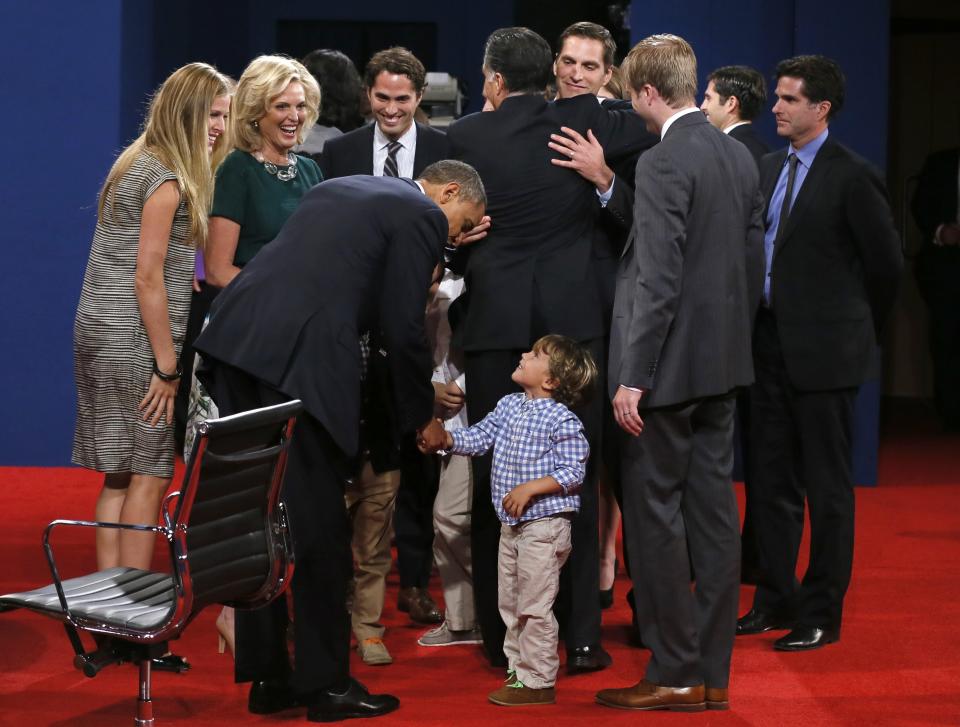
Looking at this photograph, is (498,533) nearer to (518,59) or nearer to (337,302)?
(337,302)

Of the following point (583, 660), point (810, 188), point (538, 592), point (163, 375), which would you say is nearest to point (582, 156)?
point (810, 188)

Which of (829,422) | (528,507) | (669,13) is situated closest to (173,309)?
(528,507)

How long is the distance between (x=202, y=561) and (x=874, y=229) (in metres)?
2.39

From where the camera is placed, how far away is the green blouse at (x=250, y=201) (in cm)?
416

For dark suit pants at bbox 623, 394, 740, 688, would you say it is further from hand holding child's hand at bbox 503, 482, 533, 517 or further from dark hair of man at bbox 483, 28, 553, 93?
dark hair of man at bbox 483, 28, 553, 93

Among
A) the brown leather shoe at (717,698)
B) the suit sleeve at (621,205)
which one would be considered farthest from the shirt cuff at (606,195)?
the brown leather shoe at (717,698)

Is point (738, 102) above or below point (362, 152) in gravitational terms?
above

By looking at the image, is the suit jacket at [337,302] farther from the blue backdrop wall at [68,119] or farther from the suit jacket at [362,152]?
the blue backdrop wall at [68,119]

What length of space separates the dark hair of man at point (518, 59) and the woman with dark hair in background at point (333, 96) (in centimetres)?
132

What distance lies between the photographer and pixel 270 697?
3.65m

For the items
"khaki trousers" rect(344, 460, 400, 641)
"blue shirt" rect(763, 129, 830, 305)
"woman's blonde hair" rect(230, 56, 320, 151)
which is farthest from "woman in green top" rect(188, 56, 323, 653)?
"blue shirt" rect(763, 129, 830, 305)

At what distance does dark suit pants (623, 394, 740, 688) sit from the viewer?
3652mm

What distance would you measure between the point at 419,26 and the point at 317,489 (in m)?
8.32

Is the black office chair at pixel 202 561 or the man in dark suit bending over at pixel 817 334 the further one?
the man in dark suit bending over at pixel 817 334
